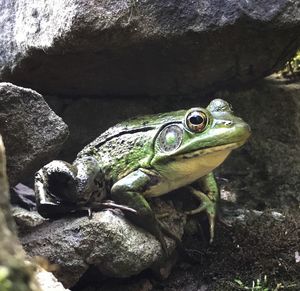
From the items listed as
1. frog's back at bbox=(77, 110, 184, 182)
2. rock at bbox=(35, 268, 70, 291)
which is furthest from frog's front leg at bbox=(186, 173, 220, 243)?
rock at bbox=(35, 268, 70, 291)

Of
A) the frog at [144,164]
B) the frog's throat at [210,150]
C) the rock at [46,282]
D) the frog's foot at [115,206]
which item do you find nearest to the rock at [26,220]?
the frog at [144,164]

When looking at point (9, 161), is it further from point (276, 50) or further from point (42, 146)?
point (276, 50)

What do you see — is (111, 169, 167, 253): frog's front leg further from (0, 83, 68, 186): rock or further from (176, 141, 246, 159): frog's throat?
(0, 83, 68, 186): rock

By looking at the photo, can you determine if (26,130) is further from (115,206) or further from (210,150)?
(210,150)

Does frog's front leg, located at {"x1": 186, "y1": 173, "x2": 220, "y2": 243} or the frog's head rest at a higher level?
the frog's head

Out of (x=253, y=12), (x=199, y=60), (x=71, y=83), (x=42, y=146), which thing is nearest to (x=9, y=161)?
(x=42, y=146)
